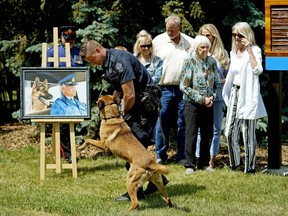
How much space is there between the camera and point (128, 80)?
6.96 metres

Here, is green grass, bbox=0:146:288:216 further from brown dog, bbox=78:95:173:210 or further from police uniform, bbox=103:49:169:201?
police uniform, bbox=103:49:169:201

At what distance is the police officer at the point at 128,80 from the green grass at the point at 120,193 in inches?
19.2

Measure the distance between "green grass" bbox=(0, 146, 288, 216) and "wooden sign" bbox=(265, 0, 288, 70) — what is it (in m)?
1.52

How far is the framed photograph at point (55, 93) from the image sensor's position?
345 inches

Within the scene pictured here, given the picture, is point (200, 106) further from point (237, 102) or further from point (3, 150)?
point (3, 150)

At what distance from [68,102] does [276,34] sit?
293 centimetres

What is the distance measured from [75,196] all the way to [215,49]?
3078mm

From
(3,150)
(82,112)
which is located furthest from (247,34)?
(3,150)

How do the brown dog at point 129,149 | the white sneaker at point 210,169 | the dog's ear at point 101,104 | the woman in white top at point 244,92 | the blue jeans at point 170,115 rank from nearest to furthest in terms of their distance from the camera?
the brown dog at point 129,149 < the dog's ear at point 101,104 < the woman in white top at point 244,92 < the white sneaker at point 210,169 < the blue jeans at point 170,115

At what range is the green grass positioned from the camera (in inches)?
273

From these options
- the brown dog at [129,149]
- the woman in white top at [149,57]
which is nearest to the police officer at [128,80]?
the brown dog at [129,149]

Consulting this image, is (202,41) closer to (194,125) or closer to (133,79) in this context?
(194,125)

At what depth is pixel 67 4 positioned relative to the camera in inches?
459

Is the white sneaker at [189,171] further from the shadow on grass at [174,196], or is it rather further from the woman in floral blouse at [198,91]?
the shadow on grass at [174,196]
